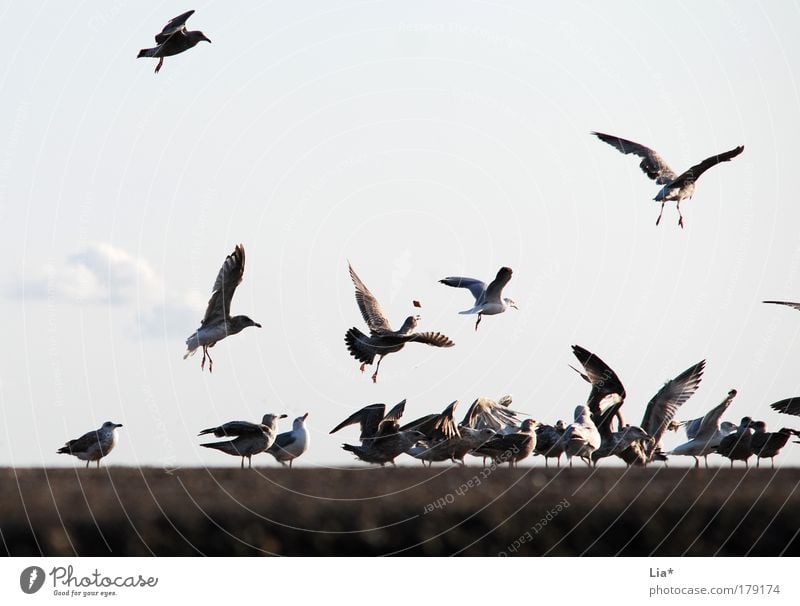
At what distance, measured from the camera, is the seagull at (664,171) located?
3531 centimetres

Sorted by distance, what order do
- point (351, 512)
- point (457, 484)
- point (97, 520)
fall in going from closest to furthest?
point (97, 520)
point (351, 512)
point (457, 484)

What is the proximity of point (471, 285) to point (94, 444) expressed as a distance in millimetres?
9101

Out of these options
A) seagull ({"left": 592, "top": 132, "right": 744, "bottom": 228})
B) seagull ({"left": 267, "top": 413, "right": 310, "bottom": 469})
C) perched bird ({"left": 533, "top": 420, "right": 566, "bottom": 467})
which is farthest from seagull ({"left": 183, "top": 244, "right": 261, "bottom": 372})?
seagull ({"left": 592, "top": 132, "right": 744, "bottom": 228})

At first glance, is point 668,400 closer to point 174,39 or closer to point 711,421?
point 711,421

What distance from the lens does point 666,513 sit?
29109 mm

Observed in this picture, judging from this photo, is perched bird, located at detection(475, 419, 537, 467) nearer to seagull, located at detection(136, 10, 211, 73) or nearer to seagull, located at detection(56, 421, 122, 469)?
seagull, located at detection(56, 421, 122, 469)

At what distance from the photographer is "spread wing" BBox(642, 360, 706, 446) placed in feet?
127

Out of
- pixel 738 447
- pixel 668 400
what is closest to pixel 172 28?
pixel 668 400

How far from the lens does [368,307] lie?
128 feet

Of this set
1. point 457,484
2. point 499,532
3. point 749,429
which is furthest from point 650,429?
point 499,532

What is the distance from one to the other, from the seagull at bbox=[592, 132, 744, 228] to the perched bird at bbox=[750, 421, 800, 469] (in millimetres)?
6001

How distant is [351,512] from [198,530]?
275 centimetres
